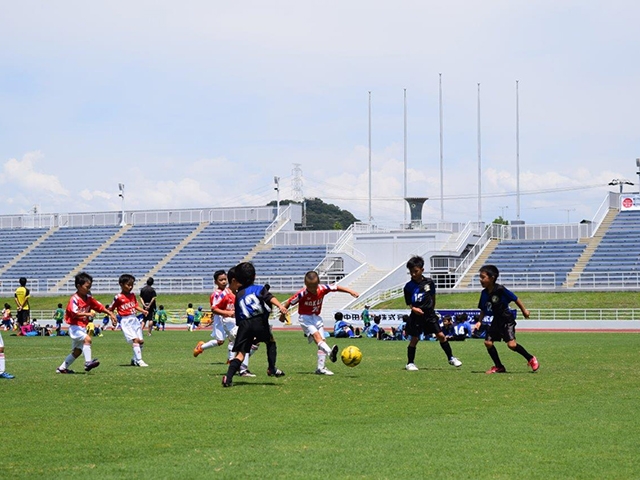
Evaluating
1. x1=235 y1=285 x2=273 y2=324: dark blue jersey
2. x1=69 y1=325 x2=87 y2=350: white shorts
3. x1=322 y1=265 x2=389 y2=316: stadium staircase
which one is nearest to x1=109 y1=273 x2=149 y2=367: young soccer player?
x1=69 y1=325 x2=87 y2=350: white shorts

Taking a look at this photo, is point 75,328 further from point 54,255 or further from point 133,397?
point 54,255

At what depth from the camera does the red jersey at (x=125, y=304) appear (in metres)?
21.3

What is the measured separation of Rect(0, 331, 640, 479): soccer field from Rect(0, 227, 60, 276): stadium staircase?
67.2m

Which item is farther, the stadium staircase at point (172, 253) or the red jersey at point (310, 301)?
the stadium staircase at point (172, 253)

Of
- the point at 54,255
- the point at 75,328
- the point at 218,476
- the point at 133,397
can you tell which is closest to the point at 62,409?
the point at 133,397

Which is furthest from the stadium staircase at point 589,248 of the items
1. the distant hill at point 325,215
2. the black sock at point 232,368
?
the distant hill at point 325,215

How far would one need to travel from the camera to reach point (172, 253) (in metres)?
80.8

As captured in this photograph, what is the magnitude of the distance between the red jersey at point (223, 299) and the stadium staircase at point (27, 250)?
6600 cm

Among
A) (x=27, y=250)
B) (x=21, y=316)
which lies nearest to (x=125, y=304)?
(x=21, y=316)

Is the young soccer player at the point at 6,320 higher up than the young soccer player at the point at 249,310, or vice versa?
the young soccer player at the point at 249,310

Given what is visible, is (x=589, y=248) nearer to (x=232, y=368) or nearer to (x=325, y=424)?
(x=232, y=368)

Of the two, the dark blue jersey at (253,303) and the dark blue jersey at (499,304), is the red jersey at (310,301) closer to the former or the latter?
the dark blue jersey at (253,303)

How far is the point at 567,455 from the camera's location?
930cm

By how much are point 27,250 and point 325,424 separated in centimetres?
7935
